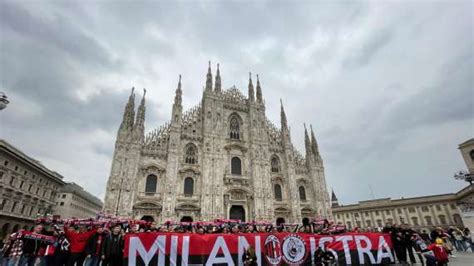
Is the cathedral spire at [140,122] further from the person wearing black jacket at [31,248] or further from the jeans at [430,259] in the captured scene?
the jeans at [430,259]

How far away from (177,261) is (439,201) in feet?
176

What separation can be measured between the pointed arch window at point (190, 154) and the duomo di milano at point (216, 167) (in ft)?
0.40

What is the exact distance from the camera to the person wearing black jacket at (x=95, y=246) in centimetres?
746

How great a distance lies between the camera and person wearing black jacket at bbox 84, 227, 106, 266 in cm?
746

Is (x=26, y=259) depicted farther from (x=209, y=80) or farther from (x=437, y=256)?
(x=209, y=80)

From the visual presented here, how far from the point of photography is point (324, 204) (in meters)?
29.7

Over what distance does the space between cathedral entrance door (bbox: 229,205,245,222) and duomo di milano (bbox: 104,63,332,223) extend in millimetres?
114

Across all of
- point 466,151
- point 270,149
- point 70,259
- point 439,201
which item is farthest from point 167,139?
point 439,201

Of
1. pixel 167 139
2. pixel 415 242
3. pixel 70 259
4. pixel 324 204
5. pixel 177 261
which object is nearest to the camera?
pixel 177 261

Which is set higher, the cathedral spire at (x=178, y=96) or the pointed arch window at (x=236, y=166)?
the cathedral spire at (x=178, y=96)

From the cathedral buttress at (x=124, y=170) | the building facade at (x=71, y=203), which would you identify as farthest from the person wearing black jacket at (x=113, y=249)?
the building facade at (x=71, y=203)

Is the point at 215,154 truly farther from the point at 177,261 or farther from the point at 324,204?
the point at 177,261

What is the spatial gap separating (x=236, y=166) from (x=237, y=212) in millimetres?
5789

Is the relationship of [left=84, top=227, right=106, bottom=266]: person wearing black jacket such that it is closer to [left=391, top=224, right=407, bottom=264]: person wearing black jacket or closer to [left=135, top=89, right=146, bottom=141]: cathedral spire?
[left=391, top=224, right=407, bottom=264]: person wearing black jacket
